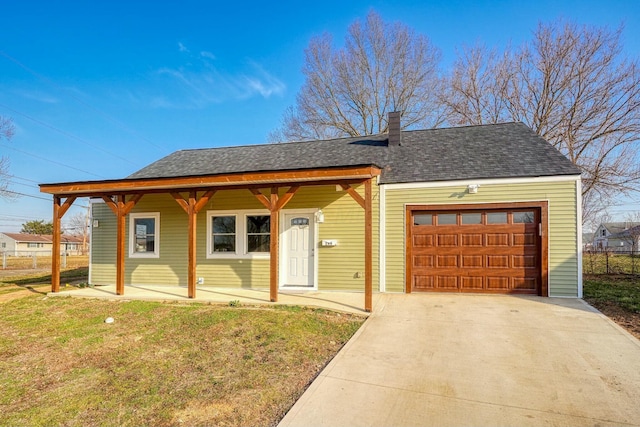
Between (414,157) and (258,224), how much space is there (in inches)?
173

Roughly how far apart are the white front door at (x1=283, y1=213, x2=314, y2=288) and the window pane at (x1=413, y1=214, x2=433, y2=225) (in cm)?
252

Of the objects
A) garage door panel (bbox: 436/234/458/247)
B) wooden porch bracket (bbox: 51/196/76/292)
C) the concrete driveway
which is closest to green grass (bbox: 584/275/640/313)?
the concrete driveway

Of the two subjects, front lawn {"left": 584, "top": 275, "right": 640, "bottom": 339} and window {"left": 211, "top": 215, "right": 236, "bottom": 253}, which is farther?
window {"left": 211, "top": 215, "right": 236, "bottom": 253}

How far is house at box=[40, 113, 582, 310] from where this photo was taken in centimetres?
766

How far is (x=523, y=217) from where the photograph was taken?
795 cm

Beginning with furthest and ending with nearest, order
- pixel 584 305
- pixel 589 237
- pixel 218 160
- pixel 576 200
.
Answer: pixel 589 237, pixel 218 160, pixel 576 200, pixel 584 305

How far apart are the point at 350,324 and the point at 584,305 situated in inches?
186

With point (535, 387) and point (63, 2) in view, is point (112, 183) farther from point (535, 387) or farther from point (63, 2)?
point (63, 2)

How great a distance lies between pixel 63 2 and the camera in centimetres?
1314

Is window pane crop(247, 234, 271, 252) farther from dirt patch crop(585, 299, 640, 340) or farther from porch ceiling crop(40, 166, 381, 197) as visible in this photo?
dirt patch crop(585, 299, 640, 340)

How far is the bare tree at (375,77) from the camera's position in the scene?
19.6 metres

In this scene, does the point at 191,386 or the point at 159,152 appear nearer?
the point at 191,386

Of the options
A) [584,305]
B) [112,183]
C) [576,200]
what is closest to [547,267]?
[584,305]

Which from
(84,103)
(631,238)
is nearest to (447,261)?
(631,238)
